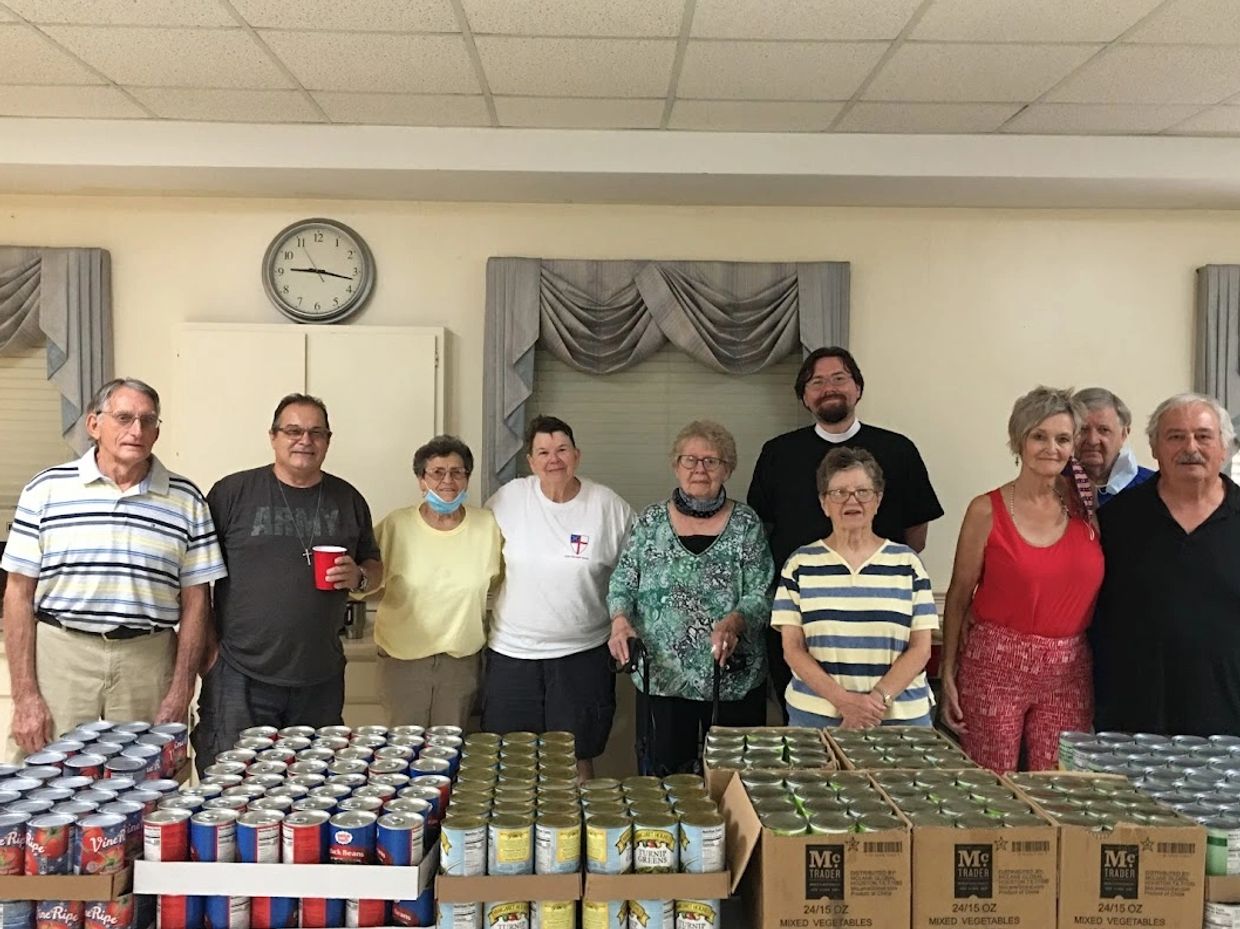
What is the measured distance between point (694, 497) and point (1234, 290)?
276cm

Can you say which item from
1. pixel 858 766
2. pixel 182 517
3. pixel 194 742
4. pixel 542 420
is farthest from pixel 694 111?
pixel 194 742

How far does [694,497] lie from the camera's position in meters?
2.98

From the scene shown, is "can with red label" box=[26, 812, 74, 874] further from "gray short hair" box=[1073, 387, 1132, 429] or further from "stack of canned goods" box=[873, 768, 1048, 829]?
"gray short hair" box=[1073, 387, 1132, 429]

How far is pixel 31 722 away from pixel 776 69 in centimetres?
288

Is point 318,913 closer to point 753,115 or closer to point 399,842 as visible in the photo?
point 399,842

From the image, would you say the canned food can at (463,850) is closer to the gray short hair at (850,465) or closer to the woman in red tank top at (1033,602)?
the gray short hair at (850,465)

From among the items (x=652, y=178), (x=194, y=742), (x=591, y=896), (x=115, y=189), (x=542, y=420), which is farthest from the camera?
(x=115, y=189)

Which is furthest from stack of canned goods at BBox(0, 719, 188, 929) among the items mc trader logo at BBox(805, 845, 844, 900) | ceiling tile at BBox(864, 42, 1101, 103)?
ceiling tile at BBox(864, 42, 1101, 103)

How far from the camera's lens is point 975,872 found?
4.78ft

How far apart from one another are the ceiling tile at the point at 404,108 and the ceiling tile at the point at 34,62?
0.74 metres

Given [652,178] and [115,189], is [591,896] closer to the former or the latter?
[652,178]

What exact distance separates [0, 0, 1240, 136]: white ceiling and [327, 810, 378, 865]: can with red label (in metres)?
2.08

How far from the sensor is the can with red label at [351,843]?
4.87ft

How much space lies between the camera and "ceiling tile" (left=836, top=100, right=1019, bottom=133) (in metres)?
3.33
